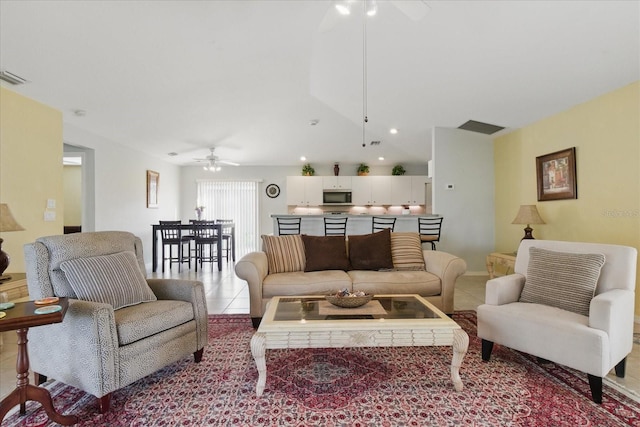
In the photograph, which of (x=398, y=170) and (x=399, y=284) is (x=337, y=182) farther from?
(x=399, y=284)

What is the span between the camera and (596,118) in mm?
3443

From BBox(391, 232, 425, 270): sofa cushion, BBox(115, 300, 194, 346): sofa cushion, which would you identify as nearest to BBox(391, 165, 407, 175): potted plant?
BBox(391, 232, 425, 270): sofa cushion

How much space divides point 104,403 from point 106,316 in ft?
1.48

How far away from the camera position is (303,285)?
292cm

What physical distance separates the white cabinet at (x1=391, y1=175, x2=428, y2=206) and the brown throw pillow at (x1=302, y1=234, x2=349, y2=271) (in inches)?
182

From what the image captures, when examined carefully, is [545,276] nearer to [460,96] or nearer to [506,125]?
[460,96]

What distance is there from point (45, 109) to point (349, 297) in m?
4.12

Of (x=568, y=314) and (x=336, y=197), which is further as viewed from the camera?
(x=336, y=197)

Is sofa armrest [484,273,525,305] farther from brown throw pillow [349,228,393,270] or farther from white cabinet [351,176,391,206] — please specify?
white cabinet [351,176,391,206]

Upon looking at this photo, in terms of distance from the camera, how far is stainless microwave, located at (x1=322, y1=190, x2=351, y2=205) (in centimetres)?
774

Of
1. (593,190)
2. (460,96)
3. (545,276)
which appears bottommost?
(545,276)

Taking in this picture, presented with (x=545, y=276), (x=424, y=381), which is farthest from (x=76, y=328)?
(x=545, y=276)

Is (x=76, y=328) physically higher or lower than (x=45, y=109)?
lower

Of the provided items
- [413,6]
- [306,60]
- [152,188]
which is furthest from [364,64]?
[152,188]
